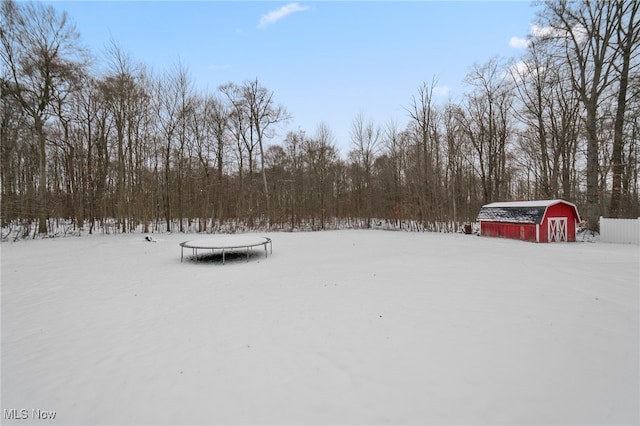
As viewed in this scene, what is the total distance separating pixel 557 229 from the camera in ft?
34.6

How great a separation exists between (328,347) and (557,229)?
12.1m

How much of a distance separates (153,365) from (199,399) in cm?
88

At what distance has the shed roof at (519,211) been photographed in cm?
1042

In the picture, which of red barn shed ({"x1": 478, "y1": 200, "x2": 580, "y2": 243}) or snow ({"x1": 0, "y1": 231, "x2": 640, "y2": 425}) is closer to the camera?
snow ({"x1": 0, "y1": 231, "x2": 640, "y2": 425})

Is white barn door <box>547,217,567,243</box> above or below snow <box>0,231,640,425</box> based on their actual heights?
above

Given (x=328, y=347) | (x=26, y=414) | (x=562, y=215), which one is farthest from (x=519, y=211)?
(x=26, y=414)

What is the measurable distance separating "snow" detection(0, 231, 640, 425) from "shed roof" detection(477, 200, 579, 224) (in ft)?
15.5

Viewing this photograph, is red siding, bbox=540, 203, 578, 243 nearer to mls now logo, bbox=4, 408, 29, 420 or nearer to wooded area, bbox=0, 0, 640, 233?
wooded area, bbox=0, 0, 640, 233

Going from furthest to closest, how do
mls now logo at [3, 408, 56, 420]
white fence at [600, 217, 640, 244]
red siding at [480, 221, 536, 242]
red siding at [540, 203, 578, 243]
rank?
red siding at [480, 221, 536, 242]
red siding at [540, 203, 578, 243]
white fence at [600, 217, 640, 244]
mls now logo at [3, 408, 56, 420]

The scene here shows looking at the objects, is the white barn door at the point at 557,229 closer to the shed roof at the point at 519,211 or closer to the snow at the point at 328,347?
the shed roof at the point at 519,211

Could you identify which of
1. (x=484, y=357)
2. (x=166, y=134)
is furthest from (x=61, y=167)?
(x=484, y=357)

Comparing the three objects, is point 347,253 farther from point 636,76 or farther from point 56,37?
point 56,37

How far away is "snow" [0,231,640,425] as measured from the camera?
2.12m

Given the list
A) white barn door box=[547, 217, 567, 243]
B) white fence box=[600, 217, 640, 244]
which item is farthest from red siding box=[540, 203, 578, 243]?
white fence box=[600, 217, 640, 244]
